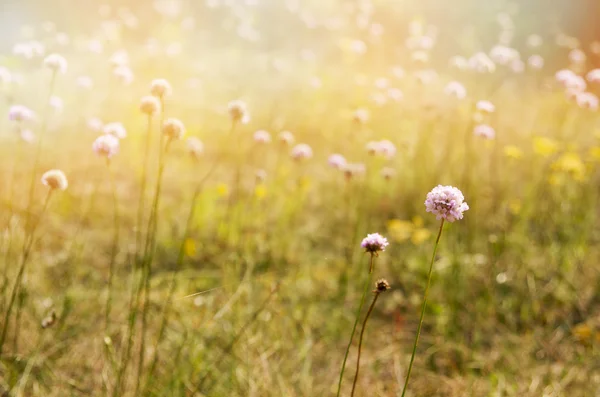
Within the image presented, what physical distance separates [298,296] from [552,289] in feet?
3.59

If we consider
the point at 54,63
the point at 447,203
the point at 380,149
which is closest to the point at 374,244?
the point at 447,203

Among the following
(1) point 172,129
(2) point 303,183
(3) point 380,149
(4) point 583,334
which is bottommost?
(4) point 583,334

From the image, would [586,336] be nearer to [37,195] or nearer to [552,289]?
[552,289]

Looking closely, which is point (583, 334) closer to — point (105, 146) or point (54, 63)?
point (105, 146)

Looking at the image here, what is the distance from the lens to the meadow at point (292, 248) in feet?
5.62

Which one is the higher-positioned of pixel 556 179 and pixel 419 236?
pixel 556 179

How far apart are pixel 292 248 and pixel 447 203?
1932 mm

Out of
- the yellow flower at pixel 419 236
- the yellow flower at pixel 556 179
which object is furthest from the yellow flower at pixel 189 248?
the yellow flower at pixel 556 179

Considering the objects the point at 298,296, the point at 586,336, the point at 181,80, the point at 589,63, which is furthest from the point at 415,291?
the point at 589,63

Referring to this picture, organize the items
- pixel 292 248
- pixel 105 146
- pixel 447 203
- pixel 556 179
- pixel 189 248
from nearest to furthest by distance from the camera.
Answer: pixel 447 203
pixel 105 146
pixel 189 248
pixel 292 248
pixel 556 179

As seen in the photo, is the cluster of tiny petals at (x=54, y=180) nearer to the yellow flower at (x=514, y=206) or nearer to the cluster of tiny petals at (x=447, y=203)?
the cluster of tiny petals at (x=447, y=203)

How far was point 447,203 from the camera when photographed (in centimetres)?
100

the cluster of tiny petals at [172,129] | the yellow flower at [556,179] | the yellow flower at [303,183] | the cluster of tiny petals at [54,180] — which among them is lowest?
the cluster of tiny petals at [54,180]

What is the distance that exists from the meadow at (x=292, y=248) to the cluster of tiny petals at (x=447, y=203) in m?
0.01
